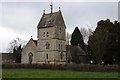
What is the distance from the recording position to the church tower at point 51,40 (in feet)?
235

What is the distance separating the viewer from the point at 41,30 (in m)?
75.1

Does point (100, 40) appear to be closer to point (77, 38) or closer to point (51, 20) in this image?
point (51, 20)

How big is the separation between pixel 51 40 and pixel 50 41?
0.41m

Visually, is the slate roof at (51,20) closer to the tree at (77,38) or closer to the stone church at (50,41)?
the stone church at (50,41)

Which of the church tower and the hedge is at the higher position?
the church tower

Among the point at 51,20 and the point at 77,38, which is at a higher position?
the point at 51,20

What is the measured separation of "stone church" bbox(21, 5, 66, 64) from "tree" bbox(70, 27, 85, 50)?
10150 millimetres

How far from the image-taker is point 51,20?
7388 cm

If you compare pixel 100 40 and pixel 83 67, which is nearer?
pixel 83 67

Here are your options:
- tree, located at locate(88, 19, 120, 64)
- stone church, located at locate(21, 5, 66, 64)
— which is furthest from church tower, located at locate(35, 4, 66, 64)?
tree, located at locate(88, 19, 120, 64)

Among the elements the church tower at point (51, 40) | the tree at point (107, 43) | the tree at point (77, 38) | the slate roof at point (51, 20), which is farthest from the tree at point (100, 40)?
the tree at point (77, 38)

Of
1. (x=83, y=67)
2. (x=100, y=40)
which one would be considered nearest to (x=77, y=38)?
(x=100, y=40)

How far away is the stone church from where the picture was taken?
71812 mm

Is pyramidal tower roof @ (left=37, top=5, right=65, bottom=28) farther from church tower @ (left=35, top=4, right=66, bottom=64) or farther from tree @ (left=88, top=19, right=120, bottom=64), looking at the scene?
tree @ (left=88, top=19, right=120, bottom=64)
